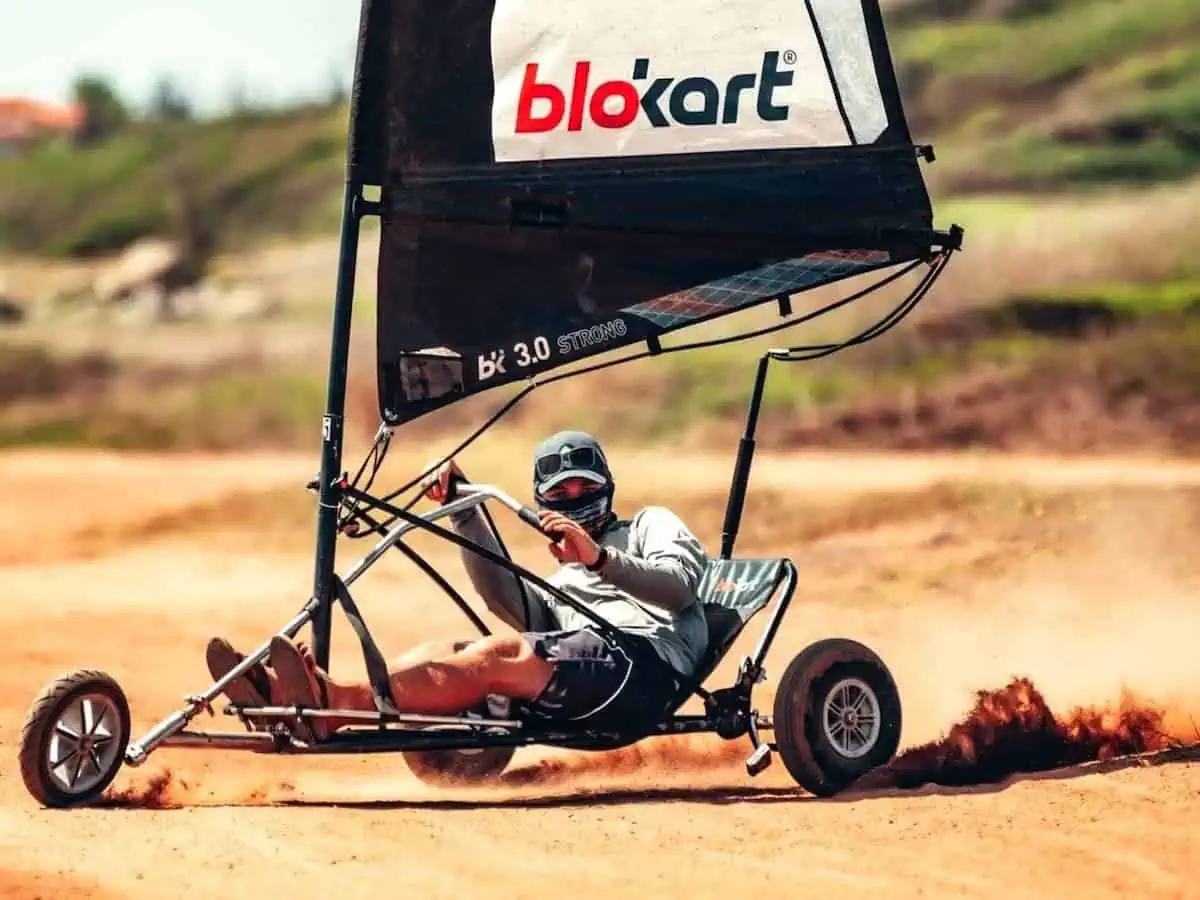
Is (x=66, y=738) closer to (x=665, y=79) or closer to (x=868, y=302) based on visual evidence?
(x=665, y=79)

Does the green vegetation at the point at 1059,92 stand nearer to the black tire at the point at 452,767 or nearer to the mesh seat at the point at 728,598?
the mesh seat at the point at 728,598

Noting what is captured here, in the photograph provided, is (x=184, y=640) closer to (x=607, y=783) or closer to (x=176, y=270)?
(x=607, y=783)

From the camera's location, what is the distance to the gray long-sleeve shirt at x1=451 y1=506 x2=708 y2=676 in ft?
25.8

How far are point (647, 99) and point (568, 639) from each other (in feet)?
6.52

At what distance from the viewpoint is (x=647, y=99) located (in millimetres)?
8180

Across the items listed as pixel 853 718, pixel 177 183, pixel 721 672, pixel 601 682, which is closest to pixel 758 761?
pixel 853 718

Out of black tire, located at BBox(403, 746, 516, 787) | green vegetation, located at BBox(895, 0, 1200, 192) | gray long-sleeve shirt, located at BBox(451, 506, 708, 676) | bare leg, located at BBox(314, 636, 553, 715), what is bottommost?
black tire, located at BBox(403, 746, 516, 787)

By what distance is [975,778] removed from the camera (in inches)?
331

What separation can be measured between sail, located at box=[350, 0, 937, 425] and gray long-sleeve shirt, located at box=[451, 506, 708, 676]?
Answer: 2.29 ft

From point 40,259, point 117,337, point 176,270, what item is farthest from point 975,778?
point 40,259

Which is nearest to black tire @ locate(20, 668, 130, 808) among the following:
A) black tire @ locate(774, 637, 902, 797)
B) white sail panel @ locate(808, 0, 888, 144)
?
black tire @ locate(774, 637, 902, 797)

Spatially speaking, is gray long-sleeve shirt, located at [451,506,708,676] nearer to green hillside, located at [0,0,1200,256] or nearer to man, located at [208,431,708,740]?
man, located at [208,431,708,740]

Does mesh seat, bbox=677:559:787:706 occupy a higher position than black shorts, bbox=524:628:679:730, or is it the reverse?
mesh seat, bbox=677:559:787:706

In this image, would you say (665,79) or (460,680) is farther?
(665,79)
